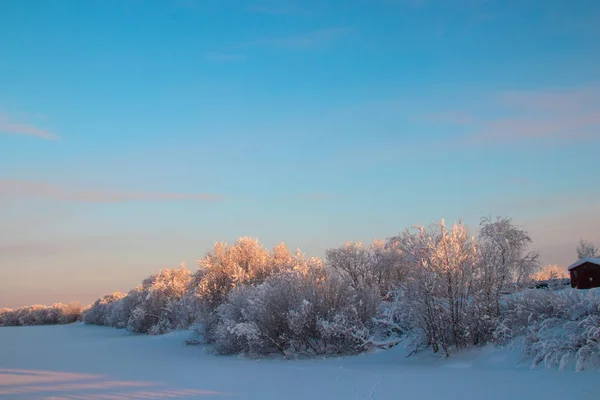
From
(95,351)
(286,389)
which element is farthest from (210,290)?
(286,389)

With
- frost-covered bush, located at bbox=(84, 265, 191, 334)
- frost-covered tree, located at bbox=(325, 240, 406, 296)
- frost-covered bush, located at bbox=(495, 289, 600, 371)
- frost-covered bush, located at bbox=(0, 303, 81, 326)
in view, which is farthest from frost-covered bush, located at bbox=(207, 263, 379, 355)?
frost-covered bush, located at bbox=(0, 303, 81, 326)

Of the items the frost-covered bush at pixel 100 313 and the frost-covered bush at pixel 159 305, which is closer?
the frost-covered bush at pixel 159 305

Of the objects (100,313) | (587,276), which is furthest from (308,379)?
(100,313)

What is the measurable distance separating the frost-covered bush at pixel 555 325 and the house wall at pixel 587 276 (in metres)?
14.4

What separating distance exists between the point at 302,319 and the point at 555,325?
8.43 m

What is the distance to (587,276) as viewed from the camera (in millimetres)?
26734

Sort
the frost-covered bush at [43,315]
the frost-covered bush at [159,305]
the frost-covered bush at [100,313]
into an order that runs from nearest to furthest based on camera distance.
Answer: the frost-covered bush at [159,305] < the frost-covered bush at [100,313] < the frost-covered bush at [43,315]

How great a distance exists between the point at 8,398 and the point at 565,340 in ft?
42.8

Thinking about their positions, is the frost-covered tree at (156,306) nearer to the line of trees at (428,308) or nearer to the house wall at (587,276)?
the line of trees at (428,308)

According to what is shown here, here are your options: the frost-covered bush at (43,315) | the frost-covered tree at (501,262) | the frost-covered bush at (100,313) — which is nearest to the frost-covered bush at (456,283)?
the frost-covered tree at (501,262)

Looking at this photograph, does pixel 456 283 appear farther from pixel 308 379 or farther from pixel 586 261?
pixel 586 261

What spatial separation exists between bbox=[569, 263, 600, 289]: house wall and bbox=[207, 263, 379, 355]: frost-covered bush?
1389cm

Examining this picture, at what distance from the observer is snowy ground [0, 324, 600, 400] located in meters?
9.86

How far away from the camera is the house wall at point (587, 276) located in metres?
26.2
